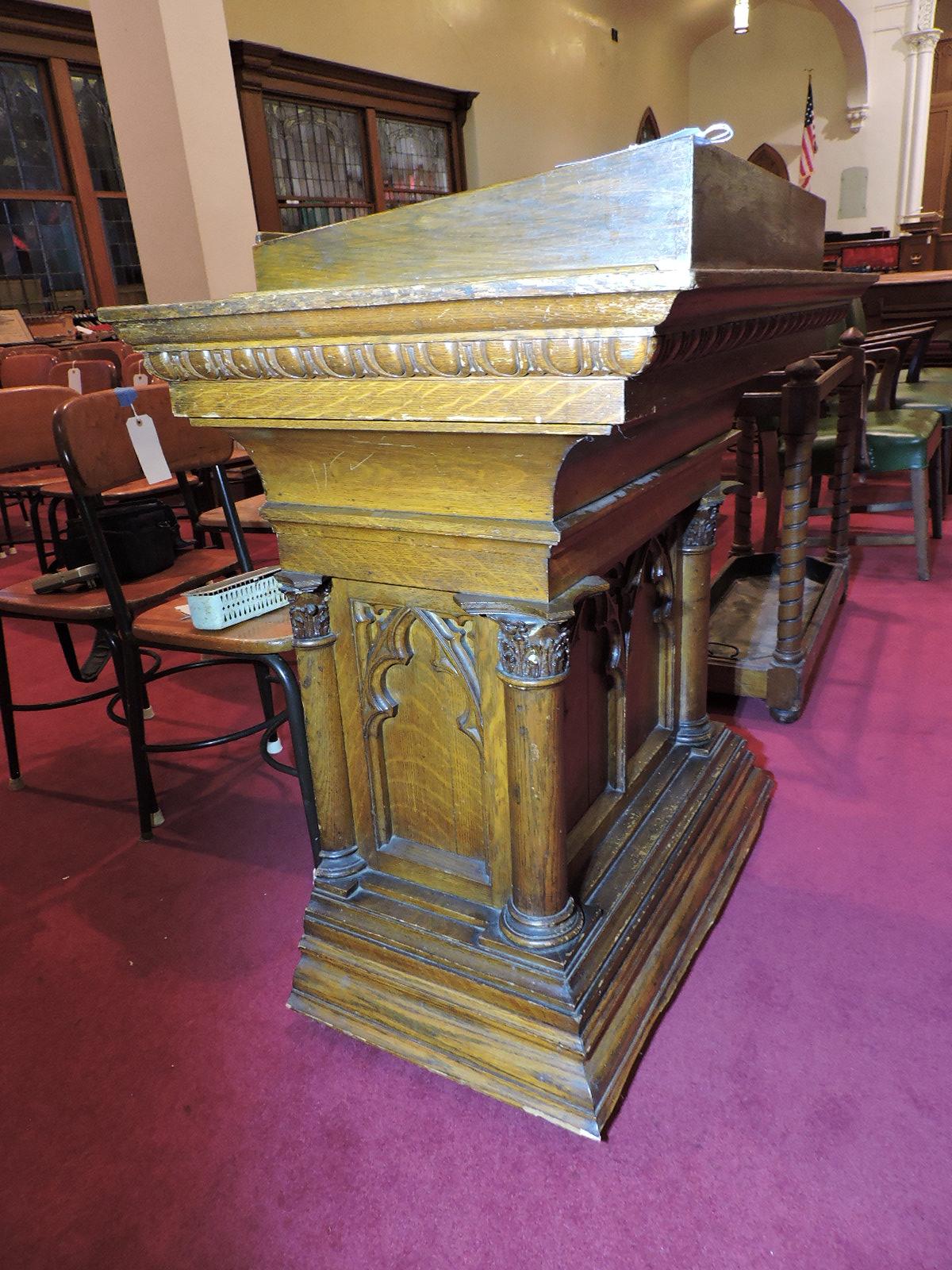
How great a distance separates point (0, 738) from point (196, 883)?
3.47 feet

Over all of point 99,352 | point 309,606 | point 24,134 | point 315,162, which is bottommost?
point 309,606

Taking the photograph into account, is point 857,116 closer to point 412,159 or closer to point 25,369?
point 412,159

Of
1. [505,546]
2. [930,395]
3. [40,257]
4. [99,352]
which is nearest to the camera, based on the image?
[505,546]

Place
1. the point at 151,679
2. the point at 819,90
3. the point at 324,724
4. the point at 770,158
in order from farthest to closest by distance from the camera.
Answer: the point at 770,158, the point at 819,90, the point at 151,679, the point at 324,724

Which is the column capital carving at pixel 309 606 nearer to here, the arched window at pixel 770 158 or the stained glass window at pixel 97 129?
the stained glass window at pixel 97 129

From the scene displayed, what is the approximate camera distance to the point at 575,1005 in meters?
1.09

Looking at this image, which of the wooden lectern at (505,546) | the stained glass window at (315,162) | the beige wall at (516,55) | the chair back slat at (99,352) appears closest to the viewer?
the wooden lectern at (505,546)

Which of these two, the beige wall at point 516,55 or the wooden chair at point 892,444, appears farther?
the beige wall at point 516,55

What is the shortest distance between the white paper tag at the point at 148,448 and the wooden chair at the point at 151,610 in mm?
41

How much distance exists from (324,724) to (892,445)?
97.1 inches

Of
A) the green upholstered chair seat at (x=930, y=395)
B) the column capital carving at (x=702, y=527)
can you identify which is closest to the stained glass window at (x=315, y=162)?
the green upholstered chair seat at (x=930, y=395)

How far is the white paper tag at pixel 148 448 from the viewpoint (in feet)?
5.46

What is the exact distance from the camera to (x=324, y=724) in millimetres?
1236

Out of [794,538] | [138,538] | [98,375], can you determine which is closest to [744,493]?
[794,538]
